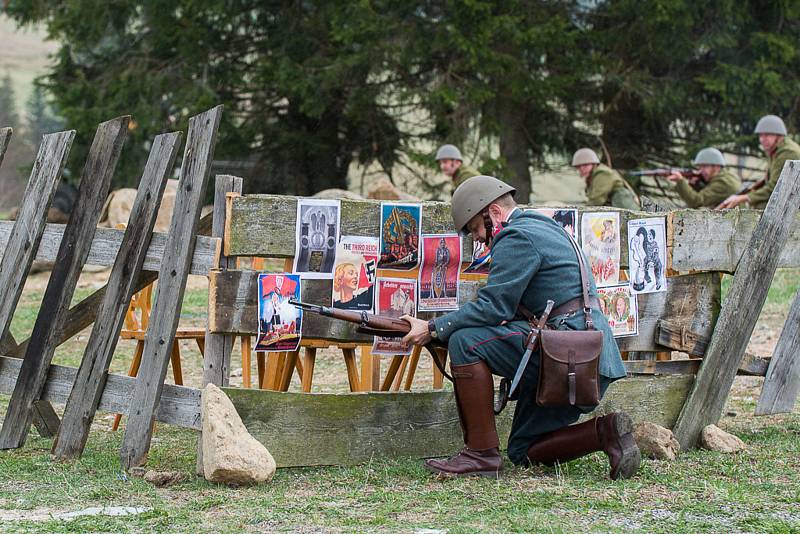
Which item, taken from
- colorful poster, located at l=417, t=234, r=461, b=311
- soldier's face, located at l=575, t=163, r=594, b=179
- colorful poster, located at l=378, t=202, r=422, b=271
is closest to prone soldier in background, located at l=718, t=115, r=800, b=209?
soldier's face, located at l=575, t=163, r=594, b=179

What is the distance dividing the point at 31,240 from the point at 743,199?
8.57 metres

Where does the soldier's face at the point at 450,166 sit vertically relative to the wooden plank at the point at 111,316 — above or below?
above

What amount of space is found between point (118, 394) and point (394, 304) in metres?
1.55

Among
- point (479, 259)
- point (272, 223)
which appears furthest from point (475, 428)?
point (272, 223)

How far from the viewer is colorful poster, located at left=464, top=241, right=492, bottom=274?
5910mm

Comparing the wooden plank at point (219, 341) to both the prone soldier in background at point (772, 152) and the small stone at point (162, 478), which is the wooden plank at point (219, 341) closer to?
the small stone at point (162, 478)

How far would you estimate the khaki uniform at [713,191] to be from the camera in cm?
1343

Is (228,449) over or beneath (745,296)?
beneath

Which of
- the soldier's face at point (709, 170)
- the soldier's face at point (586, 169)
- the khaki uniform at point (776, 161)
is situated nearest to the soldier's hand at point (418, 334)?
the khaki uniform at point (776, 161)

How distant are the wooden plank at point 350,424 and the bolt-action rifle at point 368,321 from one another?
39 cm

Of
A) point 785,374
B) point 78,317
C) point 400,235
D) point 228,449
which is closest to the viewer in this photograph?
point 228,449

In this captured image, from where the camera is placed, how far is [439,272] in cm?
581

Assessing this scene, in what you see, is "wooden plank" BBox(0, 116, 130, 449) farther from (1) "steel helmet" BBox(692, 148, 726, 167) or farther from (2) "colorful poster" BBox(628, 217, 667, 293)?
(1) "steel helmet" BBox(692, 148, 726, 167)

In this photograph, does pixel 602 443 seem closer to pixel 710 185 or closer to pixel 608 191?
pixel 608 191
